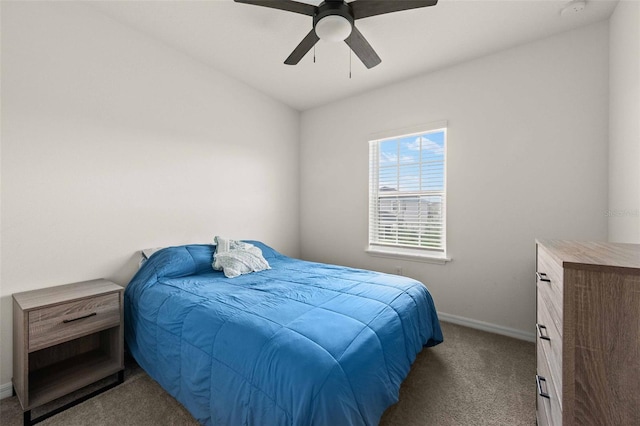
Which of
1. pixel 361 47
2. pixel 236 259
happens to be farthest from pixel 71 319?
pixel 361 47

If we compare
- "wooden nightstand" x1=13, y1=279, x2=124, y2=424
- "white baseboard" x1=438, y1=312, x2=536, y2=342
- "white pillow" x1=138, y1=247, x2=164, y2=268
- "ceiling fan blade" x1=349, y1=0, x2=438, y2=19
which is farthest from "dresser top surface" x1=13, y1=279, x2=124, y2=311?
"white baseboard" x1=438, y1=312, x2=536, y2=342

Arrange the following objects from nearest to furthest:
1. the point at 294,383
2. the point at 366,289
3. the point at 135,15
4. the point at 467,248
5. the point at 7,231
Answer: the point at 294,383 → the point at 7,231 → the point at 366,289 → the point at 135,15 → the point at 467,248

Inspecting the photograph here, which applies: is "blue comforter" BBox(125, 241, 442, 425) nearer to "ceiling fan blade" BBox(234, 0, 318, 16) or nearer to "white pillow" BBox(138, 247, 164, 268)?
"white pillow" BBox(138, 247, 164, 268)

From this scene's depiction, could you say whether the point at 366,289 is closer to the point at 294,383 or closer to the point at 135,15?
the point at 294,383

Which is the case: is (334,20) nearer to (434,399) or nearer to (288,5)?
(288,5)

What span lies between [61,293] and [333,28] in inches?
102

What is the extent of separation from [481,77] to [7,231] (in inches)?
165

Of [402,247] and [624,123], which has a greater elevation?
[624,123]

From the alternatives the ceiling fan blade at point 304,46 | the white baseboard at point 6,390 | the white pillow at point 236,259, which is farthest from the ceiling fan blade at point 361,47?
the white baseboard at point 6,390

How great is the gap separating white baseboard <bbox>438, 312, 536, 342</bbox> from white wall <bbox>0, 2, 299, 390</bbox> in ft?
8.77

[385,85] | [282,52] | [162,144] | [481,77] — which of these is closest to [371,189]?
[385,85]

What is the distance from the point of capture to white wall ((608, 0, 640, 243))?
1697 millimetres

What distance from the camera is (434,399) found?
1.73 m

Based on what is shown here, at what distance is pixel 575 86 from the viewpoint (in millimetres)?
2305
